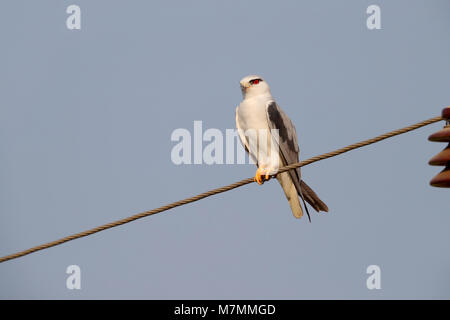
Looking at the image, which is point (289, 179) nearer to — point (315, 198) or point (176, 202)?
point (315, 198)

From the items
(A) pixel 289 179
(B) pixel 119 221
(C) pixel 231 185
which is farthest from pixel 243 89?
(B) pixel 119 221

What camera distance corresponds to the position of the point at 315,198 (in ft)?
22.6

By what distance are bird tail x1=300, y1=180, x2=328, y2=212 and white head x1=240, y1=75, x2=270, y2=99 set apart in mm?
1453

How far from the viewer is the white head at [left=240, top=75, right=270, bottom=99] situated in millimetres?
7777

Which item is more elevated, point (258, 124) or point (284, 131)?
point (258, 124)

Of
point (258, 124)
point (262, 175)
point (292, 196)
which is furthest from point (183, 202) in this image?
point (292, 196)

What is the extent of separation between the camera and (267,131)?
752 centimetres

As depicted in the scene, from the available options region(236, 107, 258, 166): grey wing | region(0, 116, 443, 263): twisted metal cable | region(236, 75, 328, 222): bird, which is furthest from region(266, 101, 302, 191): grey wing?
region(0, 116, 443, 263): twisted metal cable

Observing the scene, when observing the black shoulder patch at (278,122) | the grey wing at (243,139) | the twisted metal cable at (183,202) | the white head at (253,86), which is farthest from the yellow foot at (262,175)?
the twisted metal cable at (183,202)

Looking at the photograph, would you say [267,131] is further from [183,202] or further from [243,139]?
[183,202]

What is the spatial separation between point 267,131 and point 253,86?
2.18 feet

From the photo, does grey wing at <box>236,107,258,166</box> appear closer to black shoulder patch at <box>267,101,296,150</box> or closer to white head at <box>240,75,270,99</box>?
white head at <box>240,75,270,99</box>

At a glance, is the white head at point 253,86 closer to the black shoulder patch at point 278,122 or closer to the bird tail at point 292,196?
the black shoulder patch at point 278,122

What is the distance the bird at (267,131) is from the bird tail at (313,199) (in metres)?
0.18
